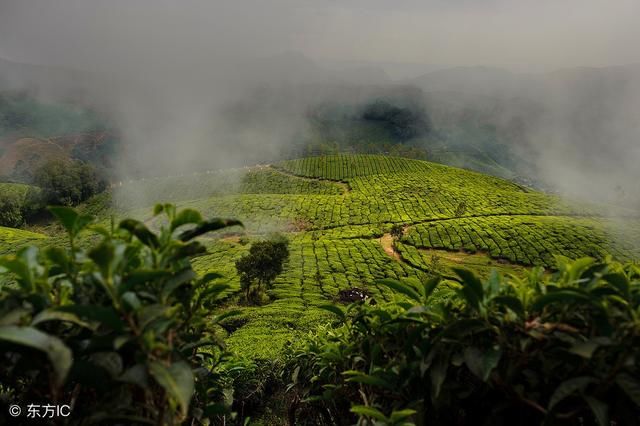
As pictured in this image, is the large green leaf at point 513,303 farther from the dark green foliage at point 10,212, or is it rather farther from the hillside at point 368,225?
the dark green foliage at point 10,212

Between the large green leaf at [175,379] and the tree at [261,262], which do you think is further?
the tree at [261,262]

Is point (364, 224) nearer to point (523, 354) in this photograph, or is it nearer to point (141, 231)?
point (523, 354)

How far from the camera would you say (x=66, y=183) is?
69812 millimetres

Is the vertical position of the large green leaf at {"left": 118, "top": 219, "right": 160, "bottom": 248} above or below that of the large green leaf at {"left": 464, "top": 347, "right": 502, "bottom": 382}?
above

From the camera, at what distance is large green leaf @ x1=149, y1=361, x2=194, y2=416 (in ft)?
2.48

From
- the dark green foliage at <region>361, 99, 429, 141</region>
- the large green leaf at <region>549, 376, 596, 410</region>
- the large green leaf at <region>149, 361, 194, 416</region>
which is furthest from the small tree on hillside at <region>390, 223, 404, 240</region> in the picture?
the dark green foliage at <region>361, 99, 429, 141</region>

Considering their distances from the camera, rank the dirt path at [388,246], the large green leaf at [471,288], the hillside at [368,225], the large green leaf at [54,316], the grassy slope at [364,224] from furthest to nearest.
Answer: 1. the dirt path at [388,246]
2. the hillside at [368,225]
3. the grassy slope at [364,224]
4. the large green leaf at [471,288]
5. the large green leaf at [54,316]

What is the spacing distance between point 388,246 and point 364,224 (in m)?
8.99

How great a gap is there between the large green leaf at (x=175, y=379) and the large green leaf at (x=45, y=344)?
0.16 m

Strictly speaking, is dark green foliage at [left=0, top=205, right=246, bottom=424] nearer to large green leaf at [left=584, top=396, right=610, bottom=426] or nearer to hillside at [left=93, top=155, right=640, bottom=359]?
large green leaf at [left=584, top=396, right=610, bottom=426]

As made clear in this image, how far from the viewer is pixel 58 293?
3.21ft

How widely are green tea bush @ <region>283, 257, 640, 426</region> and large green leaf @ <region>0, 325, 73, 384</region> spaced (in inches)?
26.8

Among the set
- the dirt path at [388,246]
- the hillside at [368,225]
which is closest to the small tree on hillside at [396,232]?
the hillside at [368,225]

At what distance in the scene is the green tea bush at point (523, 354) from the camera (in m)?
0.92
